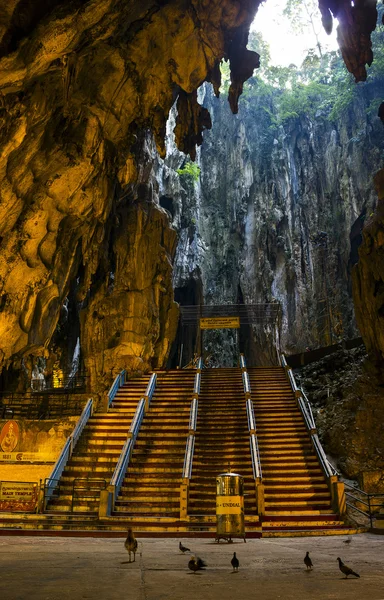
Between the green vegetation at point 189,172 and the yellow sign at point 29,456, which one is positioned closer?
the yellow sign at point 29,456

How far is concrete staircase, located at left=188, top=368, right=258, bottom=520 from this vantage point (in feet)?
37.9

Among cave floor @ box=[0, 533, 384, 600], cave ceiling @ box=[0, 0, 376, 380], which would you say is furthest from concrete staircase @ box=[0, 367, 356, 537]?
cave ceiling @ box=[0, 0, 376, 380]

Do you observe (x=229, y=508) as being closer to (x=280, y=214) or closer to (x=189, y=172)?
(x=189, y=172)

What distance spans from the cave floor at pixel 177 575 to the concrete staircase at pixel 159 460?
4651 mm

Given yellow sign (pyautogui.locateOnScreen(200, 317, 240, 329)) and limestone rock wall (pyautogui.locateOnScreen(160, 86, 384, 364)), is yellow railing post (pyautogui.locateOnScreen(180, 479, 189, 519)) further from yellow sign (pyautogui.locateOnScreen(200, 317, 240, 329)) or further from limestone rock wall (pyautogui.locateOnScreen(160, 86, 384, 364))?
limestone rock wall (pyautogui.locateOnScreen(160, 86, 384, 364))

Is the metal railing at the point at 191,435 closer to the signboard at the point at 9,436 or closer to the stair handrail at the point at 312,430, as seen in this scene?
the stair handrail at the point at 312,430

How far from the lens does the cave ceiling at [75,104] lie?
11719 millimetres

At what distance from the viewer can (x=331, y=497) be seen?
11.4 meters

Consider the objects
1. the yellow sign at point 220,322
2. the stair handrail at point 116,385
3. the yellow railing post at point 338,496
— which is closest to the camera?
the yellow railing post at point 338,496

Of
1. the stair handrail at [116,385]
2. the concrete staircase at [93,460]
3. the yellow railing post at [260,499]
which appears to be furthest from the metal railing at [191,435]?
the stair handrail at [116,385]

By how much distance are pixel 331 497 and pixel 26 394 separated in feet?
49.5

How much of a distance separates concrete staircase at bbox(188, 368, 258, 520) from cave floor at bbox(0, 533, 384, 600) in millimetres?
3708

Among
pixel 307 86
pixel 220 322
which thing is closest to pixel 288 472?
pixel 220 322

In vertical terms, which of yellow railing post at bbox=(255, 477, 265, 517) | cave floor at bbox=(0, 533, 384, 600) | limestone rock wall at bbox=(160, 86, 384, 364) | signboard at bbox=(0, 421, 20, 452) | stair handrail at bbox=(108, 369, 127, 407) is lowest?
cave floor at bbox=(0, 533, 384, 600)
